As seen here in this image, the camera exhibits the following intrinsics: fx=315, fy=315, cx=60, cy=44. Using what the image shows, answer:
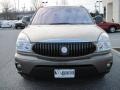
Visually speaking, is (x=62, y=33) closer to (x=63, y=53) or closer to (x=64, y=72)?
(x=63, y=53)

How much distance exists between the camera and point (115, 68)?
8.05m

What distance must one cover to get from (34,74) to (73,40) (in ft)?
3.16

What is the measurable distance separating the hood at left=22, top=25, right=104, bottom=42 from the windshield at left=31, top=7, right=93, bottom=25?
0.49 meters

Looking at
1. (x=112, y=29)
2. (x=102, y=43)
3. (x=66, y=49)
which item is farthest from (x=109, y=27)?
(x=66, y=49)

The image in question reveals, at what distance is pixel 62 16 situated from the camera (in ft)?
24.5

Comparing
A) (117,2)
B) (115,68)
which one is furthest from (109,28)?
(115,68)

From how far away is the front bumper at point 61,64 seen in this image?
5.69m

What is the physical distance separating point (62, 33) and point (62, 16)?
1455 millimetres

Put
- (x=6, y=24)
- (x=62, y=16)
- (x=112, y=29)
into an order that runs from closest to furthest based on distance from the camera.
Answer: (x=62, y=16) < (x=112, y=29) < (x=6, y=24)

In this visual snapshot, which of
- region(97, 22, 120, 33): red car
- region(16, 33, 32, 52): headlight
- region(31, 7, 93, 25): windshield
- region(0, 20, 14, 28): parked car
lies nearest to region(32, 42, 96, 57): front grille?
region(16, 33, 32, 52): headlight

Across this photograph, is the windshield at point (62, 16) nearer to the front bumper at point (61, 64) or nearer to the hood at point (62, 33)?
the hood at point (62, 33)

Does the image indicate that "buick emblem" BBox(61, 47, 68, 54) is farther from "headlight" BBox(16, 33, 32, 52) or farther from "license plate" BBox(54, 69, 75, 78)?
"headlight" BBox(16, 33, 32, 52)

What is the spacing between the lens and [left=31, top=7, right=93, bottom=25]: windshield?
7.29 meters

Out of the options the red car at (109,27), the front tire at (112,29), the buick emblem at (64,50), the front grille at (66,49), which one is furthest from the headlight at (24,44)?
the front tire at (112,29)
